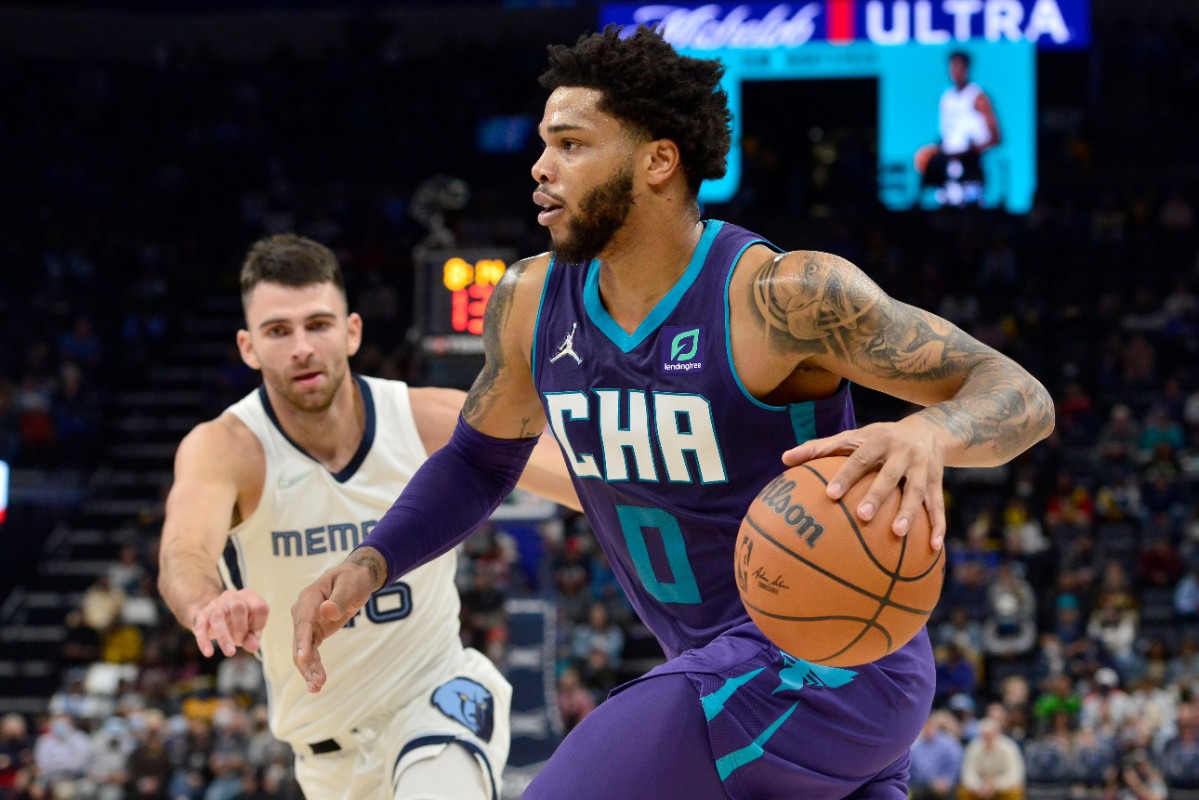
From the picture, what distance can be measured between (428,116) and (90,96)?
18.6ft

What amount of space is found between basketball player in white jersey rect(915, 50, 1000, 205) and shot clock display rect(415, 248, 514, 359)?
36.2 feet

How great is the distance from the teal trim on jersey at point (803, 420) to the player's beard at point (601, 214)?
0.60 metres

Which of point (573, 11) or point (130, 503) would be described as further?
point (573, 11)

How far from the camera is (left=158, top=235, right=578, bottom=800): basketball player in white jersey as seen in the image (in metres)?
4.70

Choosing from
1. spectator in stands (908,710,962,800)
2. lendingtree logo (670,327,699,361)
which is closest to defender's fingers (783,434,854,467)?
lendingtree logo (670,327,699,361)

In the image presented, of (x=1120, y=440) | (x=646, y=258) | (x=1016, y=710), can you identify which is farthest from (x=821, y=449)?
(x=1120, y=440)

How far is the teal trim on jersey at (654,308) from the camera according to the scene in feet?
11.1

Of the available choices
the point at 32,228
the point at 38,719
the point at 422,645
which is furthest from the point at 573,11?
the point at 422,645

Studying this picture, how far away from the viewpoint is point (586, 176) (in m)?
3.40

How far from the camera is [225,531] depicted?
4449 mm

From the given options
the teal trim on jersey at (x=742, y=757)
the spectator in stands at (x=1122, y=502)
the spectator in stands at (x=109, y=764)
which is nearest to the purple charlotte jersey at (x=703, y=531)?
the teal trim on jersey at (x=742, y=757)

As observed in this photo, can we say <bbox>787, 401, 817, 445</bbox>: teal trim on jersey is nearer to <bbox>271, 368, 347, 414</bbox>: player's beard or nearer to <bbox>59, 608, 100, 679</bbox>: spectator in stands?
<bbox>271, 368, 347, 414</bbox>: player's beard

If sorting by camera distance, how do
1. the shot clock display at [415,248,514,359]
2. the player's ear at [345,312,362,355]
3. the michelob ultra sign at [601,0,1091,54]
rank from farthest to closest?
the michelob ultra sign at [601,0,1091,54], the shot clock display at [415,248,514,359], the player's ear at [345,312,362,355]

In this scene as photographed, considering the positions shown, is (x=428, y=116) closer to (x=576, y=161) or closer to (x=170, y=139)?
(x=170, y=139)
